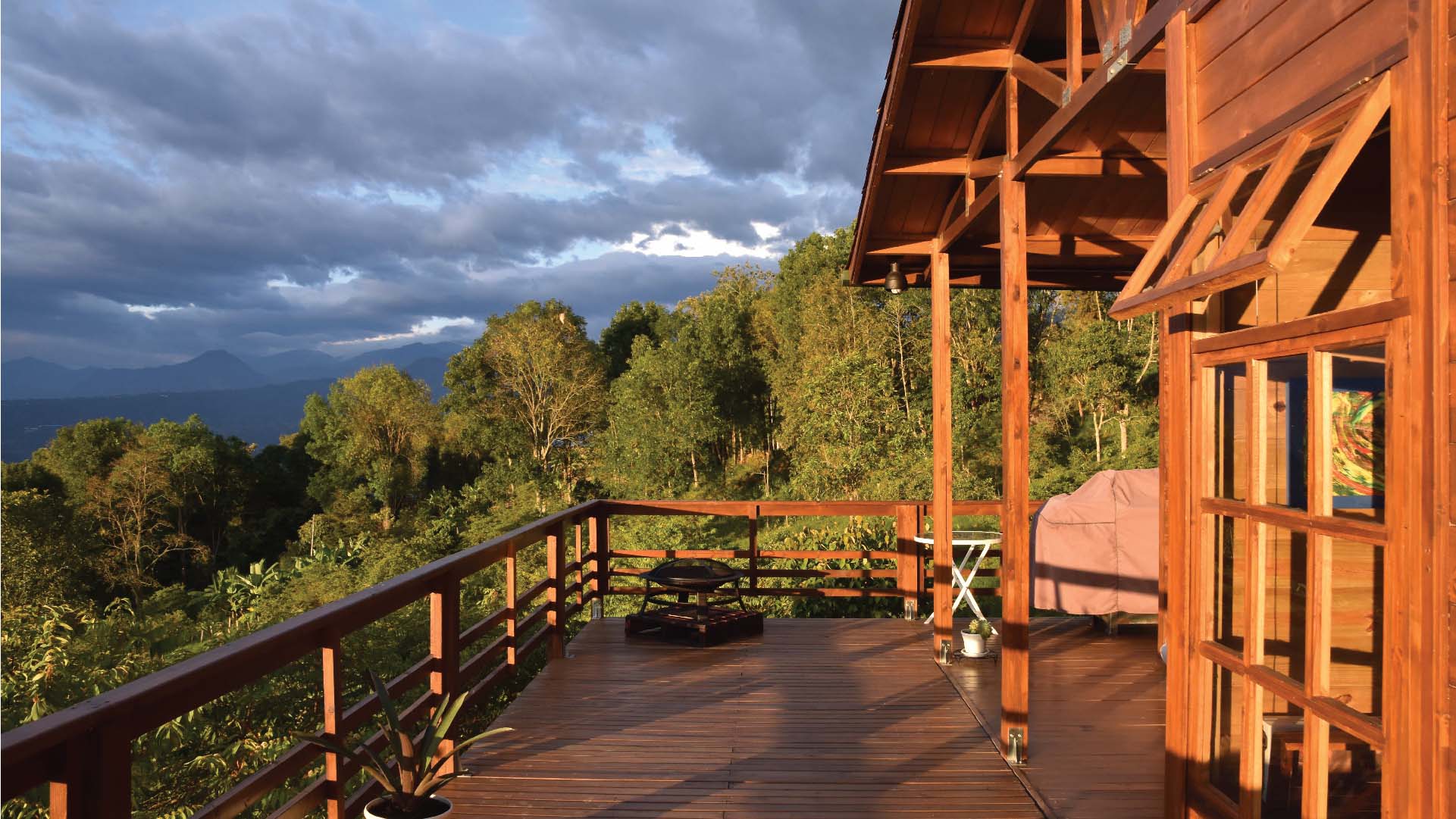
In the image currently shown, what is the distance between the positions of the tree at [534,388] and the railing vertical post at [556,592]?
24.0 meters

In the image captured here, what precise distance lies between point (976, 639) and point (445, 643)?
3527mm

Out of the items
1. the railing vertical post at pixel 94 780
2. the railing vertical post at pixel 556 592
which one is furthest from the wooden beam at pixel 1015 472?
the railing vertical post at pixel 94 780

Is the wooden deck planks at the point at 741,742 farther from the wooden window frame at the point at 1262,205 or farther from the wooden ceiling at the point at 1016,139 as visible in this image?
the wooden ceiling at the point at 1016,139

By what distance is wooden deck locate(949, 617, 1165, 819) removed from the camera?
3557 mm

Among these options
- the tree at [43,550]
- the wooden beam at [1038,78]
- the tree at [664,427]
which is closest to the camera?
the wooden beam at [1038,78]

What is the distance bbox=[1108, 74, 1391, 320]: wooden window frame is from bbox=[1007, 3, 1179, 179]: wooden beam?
62cm

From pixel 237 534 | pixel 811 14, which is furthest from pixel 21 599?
pixel 811 14

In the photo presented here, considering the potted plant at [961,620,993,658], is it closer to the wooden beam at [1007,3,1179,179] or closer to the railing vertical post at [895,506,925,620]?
the railing vertical post at [895,506,925,620]

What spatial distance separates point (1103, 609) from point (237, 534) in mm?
32394

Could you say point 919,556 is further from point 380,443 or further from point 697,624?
point 380,443

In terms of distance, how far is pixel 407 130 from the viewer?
43.8 meters

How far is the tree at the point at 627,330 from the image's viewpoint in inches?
1342

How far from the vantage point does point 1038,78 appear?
4.05m

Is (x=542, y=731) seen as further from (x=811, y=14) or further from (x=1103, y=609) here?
(x=811, y=14)
